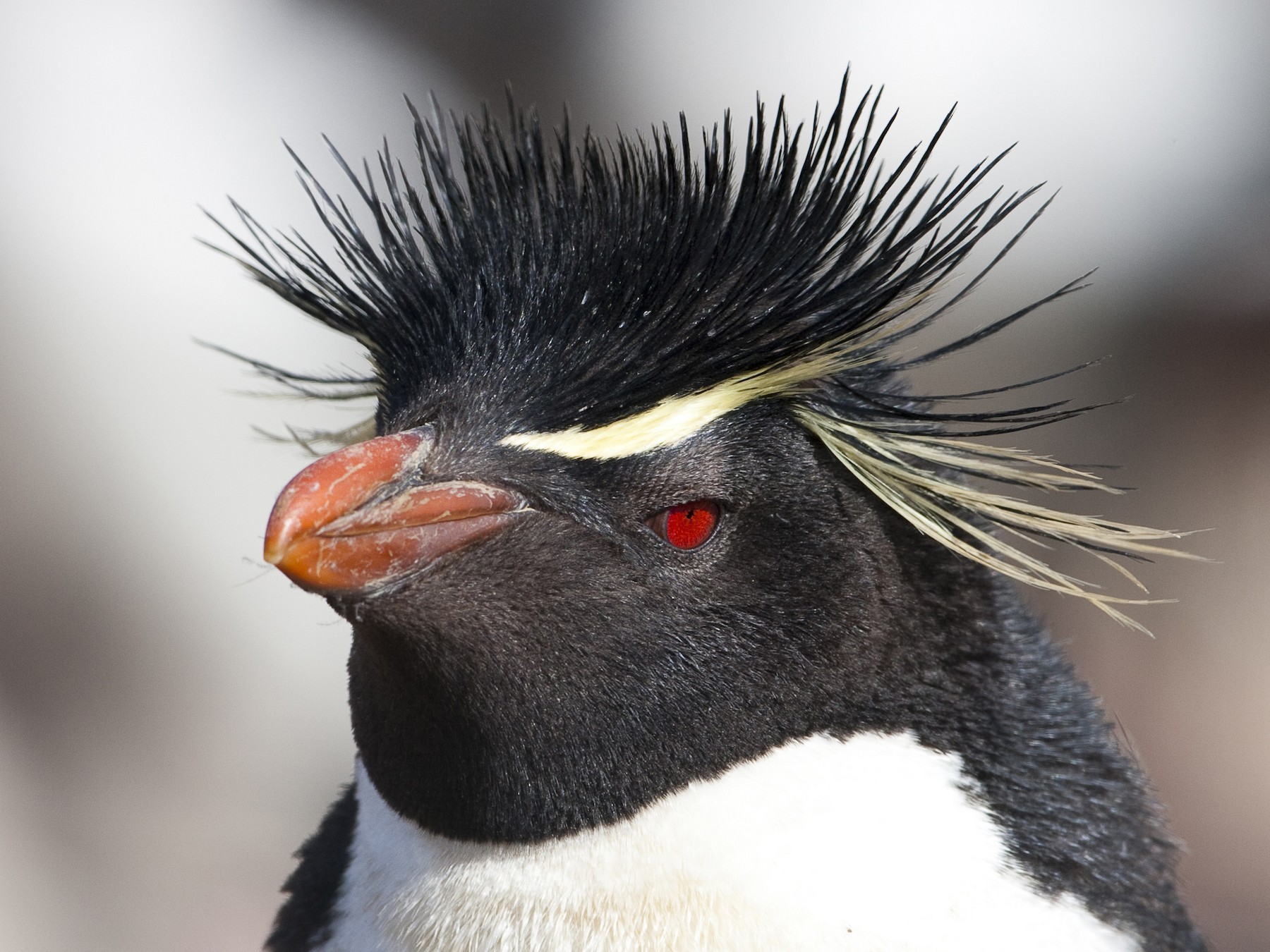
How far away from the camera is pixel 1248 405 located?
12.5 feet

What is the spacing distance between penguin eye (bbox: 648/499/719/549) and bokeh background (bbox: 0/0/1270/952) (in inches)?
75.5

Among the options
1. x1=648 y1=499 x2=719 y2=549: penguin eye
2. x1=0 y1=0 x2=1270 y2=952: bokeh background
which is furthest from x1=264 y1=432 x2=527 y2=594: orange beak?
x1=0 y1=0 x2=1270 y2=952: bokeh background

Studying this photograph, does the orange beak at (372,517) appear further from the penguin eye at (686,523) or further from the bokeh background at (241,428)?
the bokeh background at (241,428)

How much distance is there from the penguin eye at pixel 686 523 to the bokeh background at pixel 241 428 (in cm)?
192

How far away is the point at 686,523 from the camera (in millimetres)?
1049

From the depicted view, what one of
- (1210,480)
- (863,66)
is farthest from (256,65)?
(1210,480)

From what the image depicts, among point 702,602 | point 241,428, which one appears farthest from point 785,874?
point 241,428

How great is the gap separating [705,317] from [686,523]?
0.18m

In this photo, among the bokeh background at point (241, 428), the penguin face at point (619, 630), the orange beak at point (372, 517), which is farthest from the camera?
the bokeh background at point (241, 428)

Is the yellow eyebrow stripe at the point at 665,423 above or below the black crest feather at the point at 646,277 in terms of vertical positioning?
below

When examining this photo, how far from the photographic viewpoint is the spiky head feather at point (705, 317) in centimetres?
104

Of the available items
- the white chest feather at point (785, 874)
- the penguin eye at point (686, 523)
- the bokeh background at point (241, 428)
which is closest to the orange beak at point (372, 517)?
the penguin eye at point (686, 523)

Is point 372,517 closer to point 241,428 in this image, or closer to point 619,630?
point 619,630

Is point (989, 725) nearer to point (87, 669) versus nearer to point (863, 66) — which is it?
point (87, 669)
